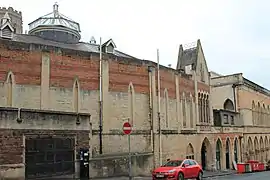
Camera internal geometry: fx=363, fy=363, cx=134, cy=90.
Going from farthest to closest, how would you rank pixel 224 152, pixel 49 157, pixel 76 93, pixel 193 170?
pixel 224 152 → pixel 76 93 → pixel 193 170 → pixel 49 157

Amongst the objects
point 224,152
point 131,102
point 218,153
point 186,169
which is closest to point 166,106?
point 131,102

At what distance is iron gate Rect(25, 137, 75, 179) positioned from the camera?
1745 cm

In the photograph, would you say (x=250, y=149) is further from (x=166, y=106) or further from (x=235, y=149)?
(x=166, y=106)

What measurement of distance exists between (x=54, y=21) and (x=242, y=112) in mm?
26613

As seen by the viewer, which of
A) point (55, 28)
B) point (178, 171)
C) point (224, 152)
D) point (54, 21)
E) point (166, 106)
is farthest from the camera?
point (224, 152)

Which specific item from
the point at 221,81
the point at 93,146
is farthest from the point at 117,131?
the point at 221,81

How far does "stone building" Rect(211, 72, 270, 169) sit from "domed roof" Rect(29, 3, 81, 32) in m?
18.3

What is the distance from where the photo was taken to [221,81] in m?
50.4

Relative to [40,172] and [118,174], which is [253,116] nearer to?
[118,174]

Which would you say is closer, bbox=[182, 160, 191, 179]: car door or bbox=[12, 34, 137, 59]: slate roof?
bbox=[182, 160, 191, 179]: car door

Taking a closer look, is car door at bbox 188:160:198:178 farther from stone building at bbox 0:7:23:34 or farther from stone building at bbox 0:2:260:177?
stone building at bbox 0:7:23:34

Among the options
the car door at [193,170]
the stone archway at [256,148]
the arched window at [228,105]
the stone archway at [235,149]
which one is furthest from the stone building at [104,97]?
the stone archway at [256,148]

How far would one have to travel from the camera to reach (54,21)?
35.2 metres

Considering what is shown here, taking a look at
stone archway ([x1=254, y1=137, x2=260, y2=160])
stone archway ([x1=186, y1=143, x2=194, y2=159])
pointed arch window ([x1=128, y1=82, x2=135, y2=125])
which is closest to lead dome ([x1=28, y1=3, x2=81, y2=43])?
pointed arch window ([x1=128, y1=82, x2=135, y2=125])
